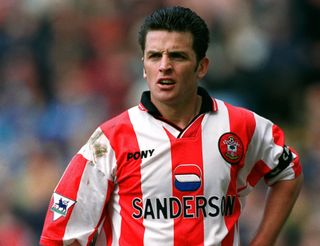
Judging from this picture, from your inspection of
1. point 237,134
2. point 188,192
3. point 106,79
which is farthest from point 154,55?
point 106,79

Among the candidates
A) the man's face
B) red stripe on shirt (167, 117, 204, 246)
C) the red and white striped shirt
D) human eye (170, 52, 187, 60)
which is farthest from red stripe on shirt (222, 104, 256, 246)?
human eye (170, 52, 187, 60)

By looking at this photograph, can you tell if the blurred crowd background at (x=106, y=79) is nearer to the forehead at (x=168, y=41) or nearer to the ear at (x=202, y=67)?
the ear at (x=202, y=67)

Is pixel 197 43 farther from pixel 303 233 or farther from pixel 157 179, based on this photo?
pixel 303 233

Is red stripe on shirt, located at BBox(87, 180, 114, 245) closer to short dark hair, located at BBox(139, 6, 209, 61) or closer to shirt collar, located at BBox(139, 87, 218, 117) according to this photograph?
shirt collar, located at BBox(139, 87, 218, 117)

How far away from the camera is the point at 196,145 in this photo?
16.7ft

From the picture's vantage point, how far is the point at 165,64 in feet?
16.5

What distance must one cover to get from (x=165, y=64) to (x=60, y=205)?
0.86 m

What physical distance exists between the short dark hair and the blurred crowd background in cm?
396

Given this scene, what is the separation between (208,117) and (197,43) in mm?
374

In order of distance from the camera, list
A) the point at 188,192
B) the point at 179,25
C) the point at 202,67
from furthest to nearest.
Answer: the point at 202,67
the point at 179,25
the point at 188,192

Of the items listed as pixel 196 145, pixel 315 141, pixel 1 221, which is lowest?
pixel 1 221

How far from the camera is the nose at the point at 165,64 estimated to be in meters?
5.02

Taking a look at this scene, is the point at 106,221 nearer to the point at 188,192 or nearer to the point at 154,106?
the point at 188,192

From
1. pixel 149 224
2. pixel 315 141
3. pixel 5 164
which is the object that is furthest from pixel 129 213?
pixel 5 164
